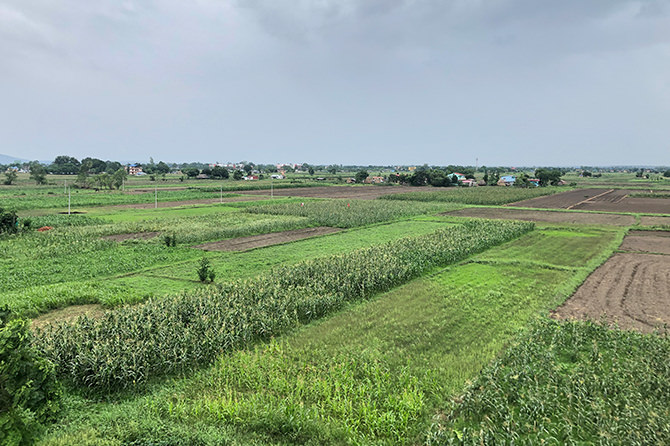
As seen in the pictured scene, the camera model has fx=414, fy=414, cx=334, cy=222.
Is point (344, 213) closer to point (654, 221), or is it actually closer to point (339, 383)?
point (654, 221)

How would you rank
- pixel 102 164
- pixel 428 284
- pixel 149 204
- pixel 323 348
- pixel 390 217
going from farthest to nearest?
pixel 102 164 → pixel 149 204 → pixel 390 217 → pixel 428 284 → pixel 323 348

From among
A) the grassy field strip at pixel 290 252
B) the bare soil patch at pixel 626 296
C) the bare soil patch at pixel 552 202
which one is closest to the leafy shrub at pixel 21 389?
the grassy field strip at pixel 290 252

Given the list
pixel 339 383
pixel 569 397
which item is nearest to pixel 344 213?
pixel 339 383

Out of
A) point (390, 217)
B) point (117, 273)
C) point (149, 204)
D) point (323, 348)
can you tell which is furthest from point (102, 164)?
point (323, 348)

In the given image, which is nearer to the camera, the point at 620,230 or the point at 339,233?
the point at 339,233

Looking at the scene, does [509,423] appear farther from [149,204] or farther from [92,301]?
[149,204]

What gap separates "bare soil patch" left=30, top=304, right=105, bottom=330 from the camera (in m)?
14.4

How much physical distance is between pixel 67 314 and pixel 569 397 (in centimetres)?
1646

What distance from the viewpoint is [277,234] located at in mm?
35000

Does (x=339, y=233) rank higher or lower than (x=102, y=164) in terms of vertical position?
lower

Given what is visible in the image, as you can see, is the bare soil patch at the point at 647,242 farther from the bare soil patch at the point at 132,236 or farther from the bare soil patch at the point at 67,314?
the bare soil patch at the point at 132,236

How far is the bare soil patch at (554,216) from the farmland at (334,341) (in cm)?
1771

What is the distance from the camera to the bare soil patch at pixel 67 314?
47.4ft

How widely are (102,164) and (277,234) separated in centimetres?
16960
